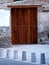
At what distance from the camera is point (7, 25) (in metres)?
13.0

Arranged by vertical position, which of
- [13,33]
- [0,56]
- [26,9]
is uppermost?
[26,9]

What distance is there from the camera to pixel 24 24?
42.8 ft

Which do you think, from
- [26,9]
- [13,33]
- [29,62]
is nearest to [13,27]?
[13,33]

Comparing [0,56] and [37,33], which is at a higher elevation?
[37,33]

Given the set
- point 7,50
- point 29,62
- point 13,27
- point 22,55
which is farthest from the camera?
point 13,27

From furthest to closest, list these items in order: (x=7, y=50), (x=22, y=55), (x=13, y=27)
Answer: (x=13, y=27), (x=7, y=50), (x=22, y=55)

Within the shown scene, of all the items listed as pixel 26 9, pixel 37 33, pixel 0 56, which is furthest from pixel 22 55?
pixel 26 9

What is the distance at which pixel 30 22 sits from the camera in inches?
512

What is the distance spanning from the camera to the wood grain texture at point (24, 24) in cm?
1298

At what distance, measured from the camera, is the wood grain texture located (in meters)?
13.0

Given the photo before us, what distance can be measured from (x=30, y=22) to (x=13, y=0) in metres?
1.55

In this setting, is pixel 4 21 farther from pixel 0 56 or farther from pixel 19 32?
pixel 0 56

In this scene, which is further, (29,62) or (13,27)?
(13,27)

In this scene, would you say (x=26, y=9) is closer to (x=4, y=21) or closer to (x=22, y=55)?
(x=4, y=21)
